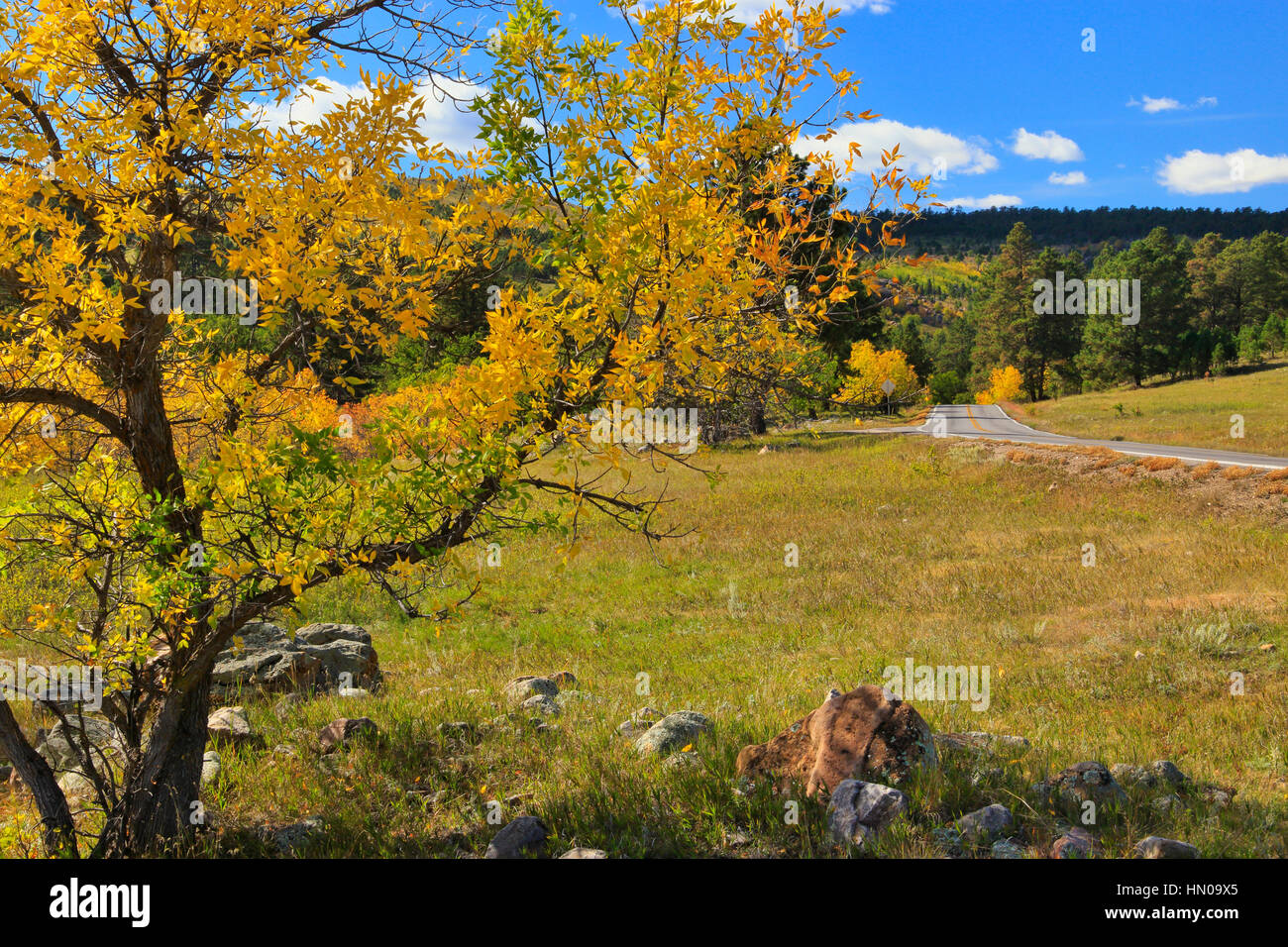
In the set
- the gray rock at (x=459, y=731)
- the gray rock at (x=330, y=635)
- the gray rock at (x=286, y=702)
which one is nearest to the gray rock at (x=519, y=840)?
the gray rock at (x=459, y=731)

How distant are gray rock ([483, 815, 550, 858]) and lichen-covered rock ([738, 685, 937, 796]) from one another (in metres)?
1.54

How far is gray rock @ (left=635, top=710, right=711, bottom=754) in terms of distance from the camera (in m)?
6.07

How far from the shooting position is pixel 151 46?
13.6ft

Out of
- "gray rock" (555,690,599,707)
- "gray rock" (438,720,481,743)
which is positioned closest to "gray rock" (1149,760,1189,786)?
"gray rock" (555,690,599,707)

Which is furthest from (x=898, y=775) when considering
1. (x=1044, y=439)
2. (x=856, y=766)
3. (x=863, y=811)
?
(x=1044, y=439)

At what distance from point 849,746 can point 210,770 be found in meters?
5.27

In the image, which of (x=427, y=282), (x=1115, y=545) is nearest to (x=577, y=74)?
(x=427, y=282)

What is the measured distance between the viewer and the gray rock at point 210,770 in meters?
6.16

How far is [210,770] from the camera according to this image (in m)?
6.32

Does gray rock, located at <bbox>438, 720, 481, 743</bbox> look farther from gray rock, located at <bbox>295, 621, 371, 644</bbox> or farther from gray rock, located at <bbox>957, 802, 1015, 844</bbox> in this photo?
gray rock, located at <bbox>957, 802, 1015, 844</bbox>

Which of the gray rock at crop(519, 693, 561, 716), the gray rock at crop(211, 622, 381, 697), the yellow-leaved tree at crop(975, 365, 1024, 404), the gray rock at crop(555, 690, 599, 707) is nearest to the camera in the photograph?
the gray rock at crop(519, 693, 561, 716)

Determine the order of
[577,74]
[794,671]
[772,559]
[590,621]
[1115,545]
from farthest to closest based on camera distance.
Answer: [772,559] < [1115,545] < [590,621] < [794,671] < [577,74]
